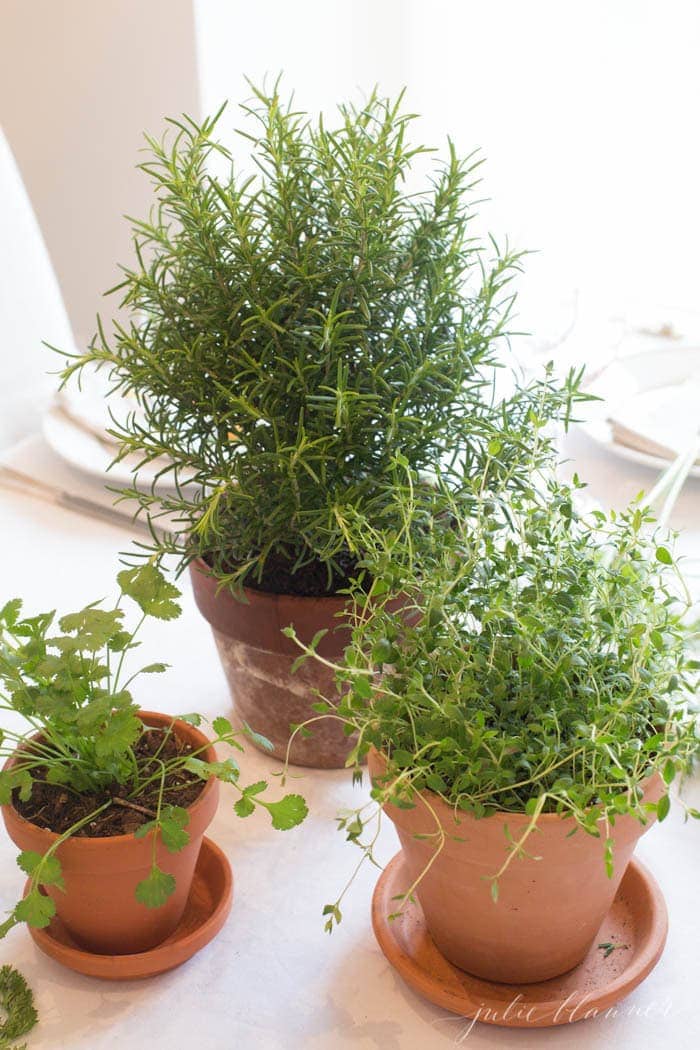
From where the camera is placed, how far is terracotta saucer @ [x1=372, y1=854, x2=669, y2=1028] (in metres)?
0.61

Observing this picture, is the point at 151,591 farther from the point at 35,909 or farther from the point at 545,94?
the point at 545,94

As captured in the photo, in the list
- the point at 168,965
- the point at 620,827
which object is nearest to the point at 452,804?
the point at 620,827

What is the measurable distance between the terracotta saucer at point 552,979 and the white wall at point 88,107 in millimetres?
1544

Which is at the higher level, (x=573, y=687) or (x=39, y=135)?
(x=39, y=135)

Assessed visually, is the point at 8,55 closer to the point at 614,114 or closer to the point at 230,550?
the point at 614,114

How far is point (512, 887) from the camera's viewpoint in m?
0.59

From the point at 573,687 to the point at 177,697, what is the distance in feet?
1.46

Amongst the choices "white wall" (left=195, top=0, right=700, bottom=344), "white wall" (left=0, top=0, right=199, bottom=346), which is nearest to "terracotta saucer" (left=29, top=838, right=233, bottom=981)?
"white wall" (left=195, top=0, right=700, bottom=344)

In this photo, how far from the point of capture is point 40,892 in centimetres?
66

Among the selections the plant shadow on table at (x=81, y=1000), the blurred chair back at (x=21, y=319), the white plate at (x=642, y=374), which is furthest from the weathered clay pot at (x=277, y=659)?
the blurred chair back at (x=21, y=319)

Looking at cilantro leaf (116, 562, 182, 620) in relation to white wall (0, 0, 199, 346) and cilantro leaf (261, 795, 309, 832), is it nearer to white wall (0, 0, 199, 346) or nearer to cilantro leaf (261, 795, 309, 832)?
cilantro leaf (261, 795, 309, 832)

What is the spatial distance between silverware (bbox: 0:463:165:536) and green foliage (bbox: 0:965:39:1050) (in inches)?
22.6

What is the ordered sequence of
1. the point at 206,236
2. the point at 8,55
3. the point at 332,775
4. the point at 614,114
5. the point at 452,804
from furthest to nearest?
the point at 8,55
the point at 614,114
the point at 332,775
the point at 206,236
the point at 452,804
